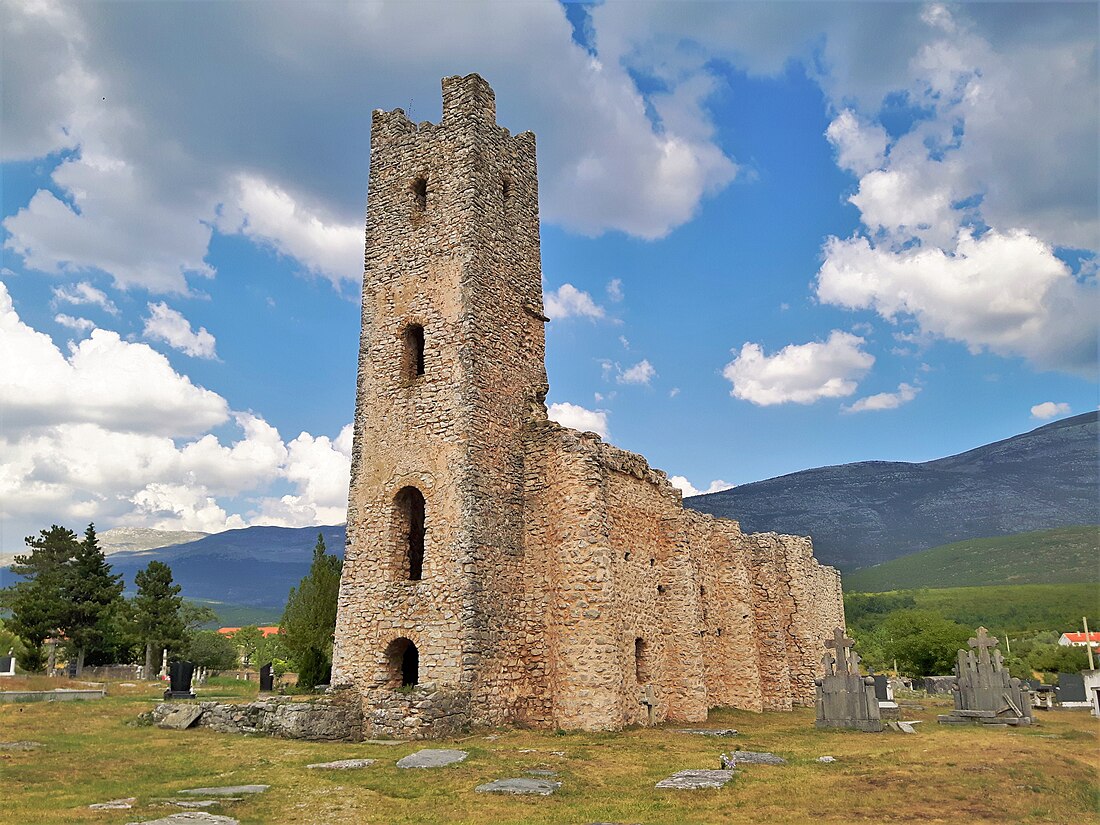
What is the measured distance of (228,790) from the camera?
947cm

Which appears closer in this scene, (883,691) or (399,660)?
(399,660)

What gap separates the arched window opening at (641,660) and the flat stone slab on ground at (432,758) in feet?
23.3

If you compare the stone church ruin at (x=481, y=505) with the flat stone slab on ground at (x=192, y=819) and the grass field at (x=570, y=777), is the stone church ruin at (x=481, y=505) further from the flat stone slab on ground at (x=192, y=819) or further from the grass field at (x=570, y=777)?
the flat stone slab on ground at (x=192, y=819)

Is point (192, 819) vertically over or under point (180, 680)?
under

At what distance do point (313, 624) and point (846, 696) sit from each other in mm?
14851

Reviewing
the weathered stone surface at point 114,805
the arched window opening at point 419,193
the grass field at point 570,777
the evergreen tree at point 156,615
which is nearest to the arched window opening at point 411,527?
the grass field at point 570,777

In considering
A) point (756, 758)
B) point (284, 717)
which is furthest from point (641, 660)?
point (284, 717)

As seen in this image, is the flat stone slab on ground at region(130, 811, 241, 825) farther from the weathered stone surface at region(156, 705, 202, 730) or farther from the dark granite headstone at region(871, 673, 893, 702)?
the dark granite headstone at region(871, 673, 893, 702)

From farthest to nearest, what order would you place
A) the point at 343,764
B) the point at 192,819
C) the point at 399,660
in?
1. the point at 399,660
2. the point at 343,764
3. the point at 192,819

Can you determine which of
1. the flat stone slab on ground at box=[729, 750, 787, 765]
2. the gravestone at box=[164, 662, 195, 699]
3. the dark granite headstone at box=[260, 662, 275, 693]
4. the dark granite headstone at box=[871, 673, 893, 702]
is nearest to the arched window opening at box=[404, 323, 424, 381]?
the gravestone at box=[164, 662, 195, 699]

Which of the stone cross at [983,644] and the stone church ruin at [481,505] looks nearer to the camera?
the stone church ruin at [481,505]

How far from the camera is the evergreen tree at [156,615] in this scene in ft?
117

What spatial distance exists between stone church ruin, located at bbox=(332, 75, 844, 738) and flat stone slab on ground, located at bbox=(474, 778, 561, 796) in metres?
5.04

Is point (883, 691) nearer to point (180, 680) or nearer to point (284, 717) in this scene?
point (284, 717)
